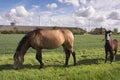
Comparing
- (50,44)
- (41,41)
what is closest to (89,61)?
(50,44)

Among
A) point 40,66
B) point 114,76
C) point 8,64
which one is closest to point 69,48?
point 40,66

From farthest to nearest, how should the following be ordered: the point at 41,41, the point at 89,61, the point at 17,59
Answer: the point at 89,61 → the point at 41,41 → the point at 17,59

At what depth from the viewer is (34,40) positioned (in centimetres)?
1248

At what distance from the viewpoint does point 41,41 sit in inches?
501

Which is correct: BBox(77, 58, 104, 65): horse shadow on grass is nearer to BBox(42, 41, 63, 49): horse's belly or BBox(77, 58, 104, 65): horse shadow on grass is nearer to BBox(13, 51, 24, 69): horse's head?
BBox(42, 41, 63, 49): horse's belly

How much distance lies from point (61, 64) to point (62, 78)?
13.1 ft

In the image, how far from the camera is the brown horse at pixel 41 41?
39.8 ft

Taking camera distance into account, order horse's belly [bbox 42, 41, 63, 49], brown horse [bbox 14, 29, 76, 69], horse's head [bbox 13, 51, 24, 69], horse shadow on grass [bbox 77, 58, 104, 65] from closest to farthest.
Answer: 1. horse's head [bbox 13, 51, 24, 69]
2. brown horse [bbox 14, 29, 76, 69]
3. horse's belly [bbox 42, 41, 63, 49]
4. horse shadow on grass [bbox 77, 58, 104, 65]

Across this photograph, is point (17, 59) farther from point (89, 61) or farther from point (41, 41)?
point (89, 61)

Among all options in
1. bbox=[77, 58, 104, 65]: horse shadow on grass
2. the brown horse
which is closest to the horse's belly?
the brown horse

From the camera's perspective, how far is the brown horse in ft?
39.8

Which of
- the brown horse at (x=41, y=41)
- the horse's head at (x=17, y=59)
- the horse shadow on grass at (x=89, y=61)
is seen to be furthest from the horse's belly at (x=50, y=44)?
the horse shadow on grass at (x=89, y=61)

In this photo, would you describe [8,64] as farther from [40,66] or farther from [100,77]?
[100,77]

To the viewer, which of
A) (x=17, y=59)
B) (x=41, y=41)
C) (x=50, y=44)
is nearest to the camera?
(x=17, y=59)
